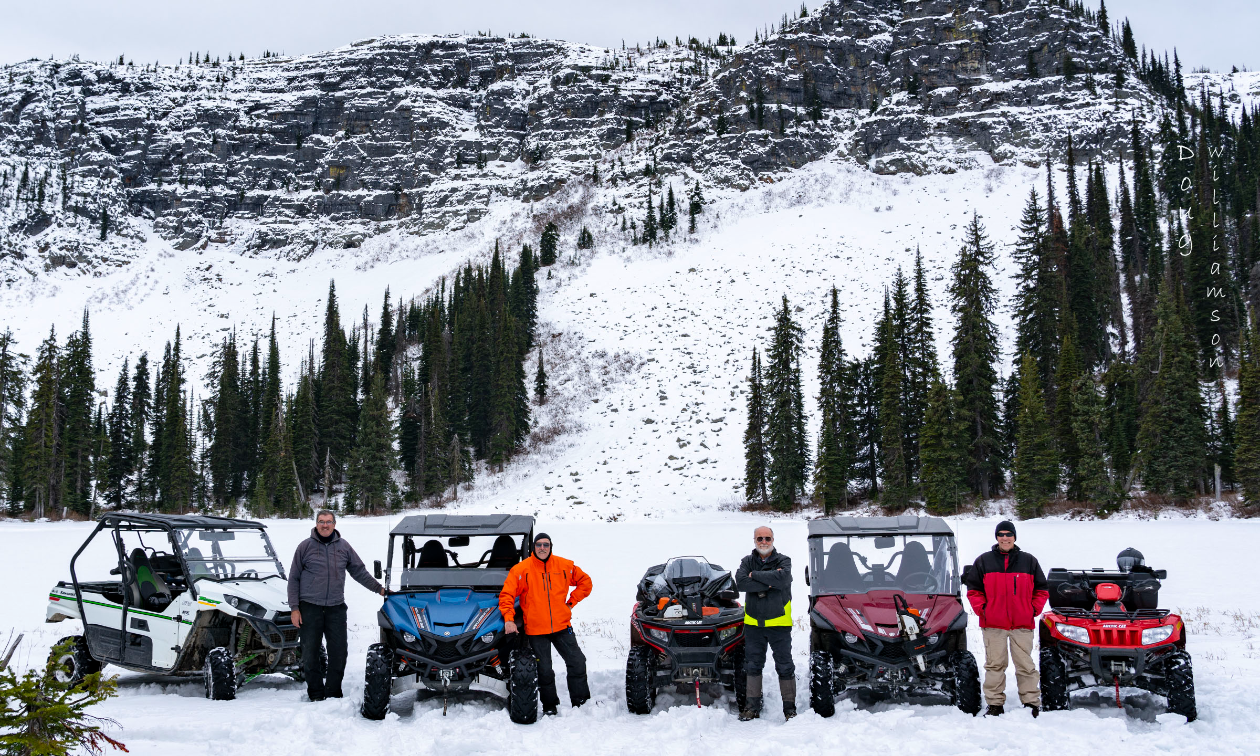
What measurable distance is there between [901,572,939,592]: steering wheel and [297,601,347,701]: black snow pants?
23.5 ft

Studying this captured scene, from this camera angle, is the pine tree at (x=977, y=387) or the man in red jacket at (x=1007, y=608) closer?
the man in red jacket at (x=1007, y=608)

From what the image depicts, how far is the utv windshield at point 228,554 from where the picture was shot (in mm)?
10750

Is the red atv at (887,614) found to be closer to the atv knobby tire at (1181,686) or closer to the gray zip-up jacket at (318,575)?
the atv knobby tire at (1181,686)

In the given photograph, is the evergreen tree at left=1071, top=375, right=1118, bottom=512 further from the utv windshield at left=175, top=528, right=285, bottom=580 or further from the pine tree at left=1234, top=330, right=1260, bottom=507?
the utv windshield at left=175, top=528, right=285, bottom=580

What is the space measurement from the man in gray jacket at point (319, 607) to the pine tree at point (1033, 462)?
124ft

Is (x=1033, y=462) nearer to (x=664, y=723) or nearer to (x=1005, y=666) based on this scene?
(x=1005, y=666)

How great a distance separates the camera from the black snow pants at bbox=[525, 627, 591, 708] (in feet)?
29.5

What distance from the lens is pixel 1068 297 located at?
57406 millimetres

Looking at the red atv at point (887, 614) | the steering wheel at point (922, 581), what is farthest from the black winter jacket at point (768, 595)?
the steering wheel at point (922, 581)

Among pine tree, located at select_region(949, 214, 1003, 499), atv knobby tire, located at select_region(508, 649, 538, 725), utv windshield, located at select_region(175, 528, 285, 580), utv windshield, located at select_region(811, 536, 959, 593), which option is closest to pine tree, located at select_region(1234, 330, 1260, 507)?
pine tree, located at select_region(949, 214, 1003, 499)

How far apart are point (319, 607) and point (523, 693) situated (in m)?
2.99

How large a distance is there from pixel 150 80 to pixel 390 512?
152m

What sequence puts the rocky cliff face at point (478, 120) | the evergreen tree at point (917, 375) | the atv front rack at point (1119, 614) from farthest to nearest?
the rocky cliff face at point (478, 120), the evergreen tree at point (917, 375), the atv front rack at point (1119, 614)

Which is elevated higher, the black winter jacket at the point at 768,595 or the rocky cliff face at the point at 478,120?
the rocky cliff face at the point at 478,120
